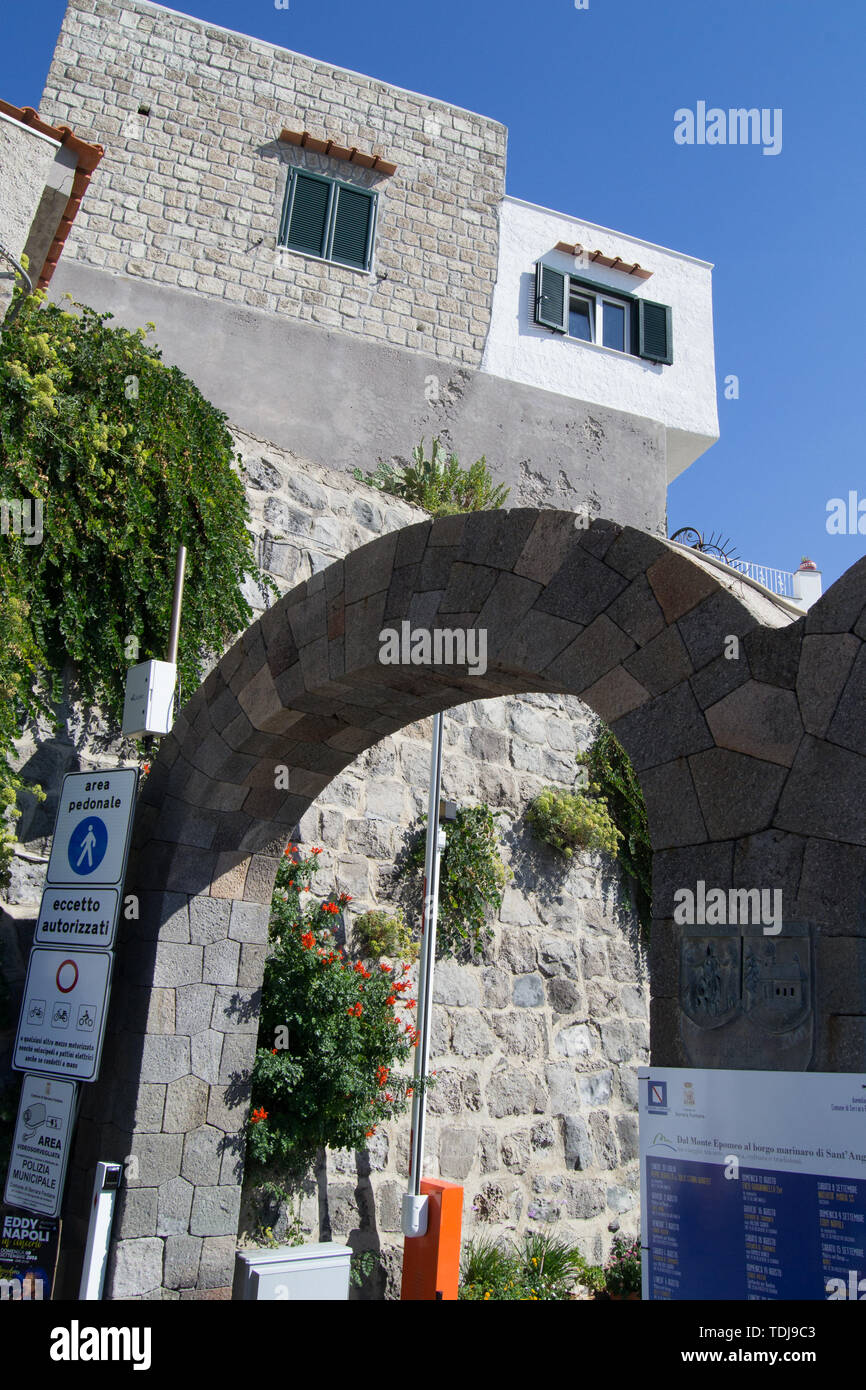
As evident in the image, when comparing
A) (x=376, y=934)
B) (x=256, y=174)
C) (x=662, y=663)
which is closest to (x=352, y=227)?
(x=256, y=174)

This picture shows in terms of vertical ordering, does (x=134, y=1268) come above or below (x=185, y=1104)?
below

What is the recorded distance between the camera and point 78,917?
4.97m

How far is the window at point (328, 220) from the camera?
36.7ft

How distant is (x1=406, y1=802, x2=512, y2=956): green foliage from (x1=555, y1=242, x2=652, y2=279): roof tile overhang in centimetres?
806

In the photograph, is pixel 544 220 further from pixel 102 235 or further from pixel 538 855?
pixel 538 855

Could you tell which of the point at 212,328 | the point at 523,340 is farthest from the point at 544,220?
the point at 212,328

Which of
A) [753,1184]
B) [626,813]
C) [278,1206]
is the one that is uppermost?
[626,813]

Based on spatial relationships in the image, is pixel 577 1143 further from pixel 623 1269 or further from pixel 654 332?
pixel 654 332

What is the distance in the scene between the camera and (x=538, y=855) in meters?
7.87

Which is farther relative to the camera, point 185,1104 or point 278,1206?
point 278,1206

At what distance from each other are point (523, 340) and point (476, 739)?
20.2 ft

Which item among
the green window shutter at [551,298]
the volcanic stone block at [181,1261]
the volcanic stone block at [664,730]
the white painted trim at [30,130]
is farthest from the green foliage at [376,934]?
the green window shutter at [551,298]

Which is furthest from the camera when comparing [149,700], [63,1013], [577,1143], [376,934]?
[577,1143]

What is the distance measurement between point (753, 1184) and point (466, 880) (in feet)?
Result: 14.9
